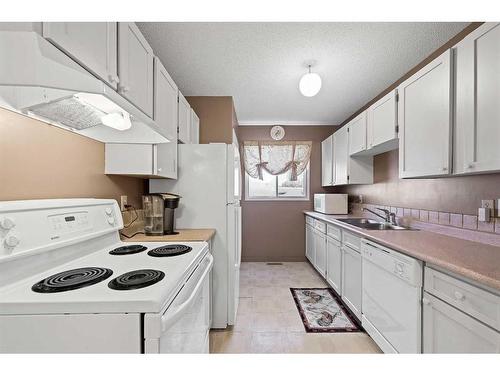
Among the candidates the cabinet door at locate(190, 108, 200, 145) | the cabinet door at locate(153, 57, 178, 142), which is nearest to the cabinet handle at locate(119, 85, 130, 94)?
the cabinet door at locate(153, 57, 178, 142)

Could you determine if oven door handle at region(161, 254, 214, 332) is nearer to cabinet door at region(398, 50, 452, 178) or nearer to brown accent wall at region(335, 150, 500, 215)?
cabinet door at region(398, 50, 452, 178)

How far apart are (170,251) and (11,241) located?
0.69 metres

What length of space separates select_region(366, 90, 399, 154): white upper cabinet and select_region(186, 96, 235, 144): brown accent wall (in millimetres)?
1652

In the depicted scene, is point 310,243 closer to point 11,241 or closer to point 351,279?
point 351,279

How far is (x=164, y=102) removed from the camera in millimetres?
1863

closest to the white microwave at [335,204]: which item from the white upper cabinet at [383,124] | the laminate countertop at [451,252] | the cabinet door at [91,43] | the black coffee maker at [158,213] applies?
the white upper cabinet at [383,124]

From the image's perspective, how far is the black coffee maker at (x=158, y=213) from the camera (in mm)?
2004

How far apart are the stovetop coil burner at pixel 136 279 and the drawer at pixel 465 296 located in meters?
1.36

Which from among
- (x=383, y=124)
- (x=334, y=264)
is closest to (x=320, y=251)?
(x=334, y=264)

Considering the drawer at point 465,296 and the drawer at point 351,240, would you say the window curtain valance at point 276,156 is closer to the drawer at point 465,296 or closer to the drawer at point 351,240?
the drawer at point 351,240

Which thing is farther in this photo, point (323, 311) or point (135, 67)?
point (323, 311)
